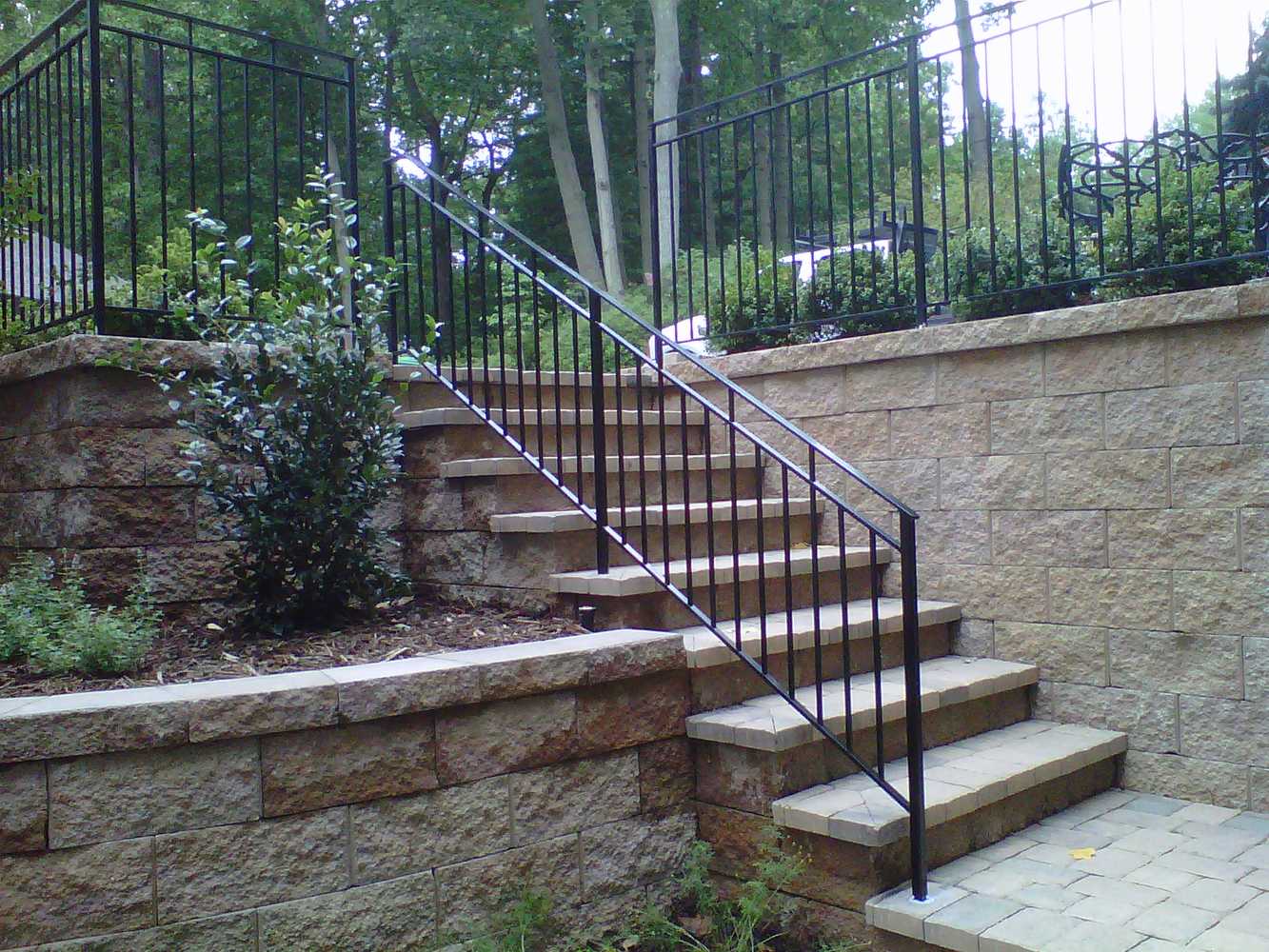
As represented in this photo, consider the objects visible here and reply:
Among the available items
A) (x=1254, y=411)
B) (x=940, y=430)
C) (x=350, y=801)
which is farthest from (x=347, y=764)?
(x=1254, y=411)

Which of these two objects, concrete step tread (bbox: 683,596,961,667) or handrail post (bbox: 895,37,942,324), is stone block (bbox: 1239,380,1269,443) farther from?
handrail post (bbox: 895,37,942,324)

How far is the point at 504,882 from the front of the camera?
3.24 m

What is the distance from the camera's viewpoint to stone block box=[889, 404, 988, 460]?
4.56 m

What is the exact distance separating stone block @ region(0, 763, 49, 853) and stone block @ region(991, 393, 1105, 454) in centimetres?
357

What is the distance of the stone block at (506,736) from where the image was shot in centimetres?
316

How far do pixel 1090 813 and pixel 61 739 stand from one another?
3.24 metres

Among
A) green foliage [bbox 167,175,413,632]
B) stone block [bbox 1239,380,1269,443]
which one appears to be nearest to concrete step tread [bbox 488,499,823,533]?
green foliage [bbox 167,175,413,632]

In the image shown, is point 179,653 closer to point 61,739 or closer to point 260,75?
point 61,739

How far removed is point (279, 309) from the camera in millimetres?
3926

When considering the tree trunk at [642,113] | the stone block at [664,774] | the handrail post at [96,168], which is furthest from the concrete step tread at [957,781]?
the tree trunk at [642,113]

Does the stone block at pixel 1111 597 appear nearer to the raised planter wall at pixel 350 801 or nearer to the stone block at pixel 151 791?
the raised planter wall at pixel 350 801

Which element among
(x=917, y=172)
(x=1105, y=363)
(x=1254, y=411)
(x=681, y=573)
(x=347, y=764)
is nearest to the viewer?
(x=347, y=764)

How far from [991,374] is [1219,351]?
0.87 meters

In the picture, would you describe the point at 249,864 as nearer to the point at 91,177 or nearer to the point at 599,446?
the point at 599,446
